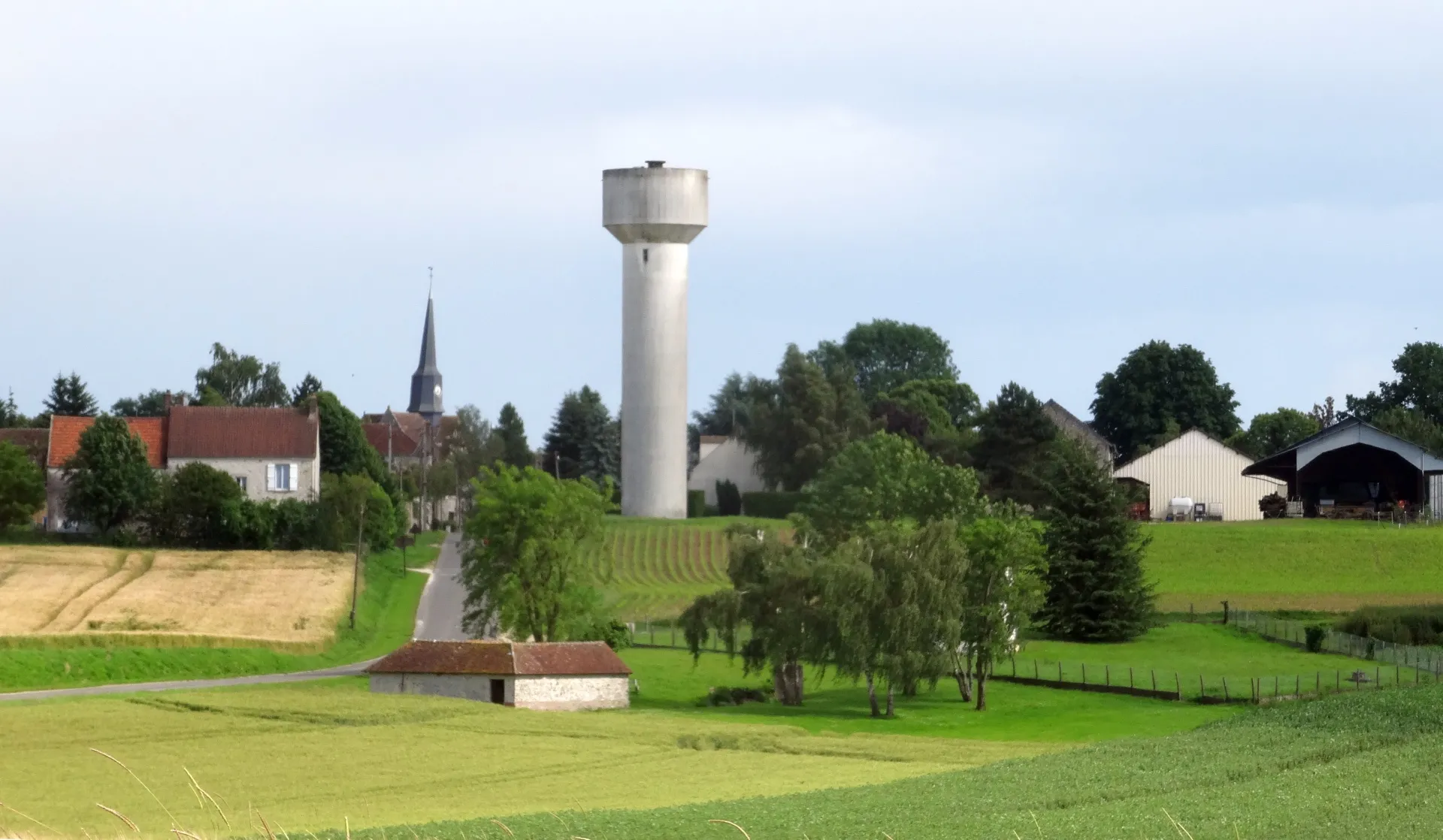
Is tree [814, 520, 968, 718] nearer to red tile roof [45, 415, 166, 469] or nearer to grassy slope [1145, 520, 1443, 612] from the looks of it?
grassy slope [1145, 520, 1443, 612]

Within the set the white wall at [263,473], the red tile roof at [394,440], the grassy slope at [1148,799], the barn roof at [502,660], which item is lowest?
the grassy slope at [1148,799]

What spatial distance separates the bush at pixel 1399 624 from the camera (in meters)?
63.6

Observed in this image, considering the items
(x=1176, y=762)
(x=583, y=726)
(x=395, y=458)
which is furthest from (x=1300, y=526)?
(x=395, y=458)

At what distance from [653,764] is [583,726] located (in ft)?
24.7

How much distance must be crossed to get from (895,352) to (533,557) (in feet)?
332

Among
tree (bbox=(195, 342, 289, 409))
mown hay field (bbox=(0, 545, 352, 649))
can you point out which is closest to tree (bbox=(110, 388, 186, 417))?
tree (bbox=(195, 342, 289, 409))

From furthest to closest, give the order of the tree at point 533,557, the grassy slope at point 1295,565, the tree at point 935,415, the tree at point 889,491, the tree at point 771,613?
the tree at point 935,415
the tree at point 889,491
the grassy slope at point 1295,565
the tree at point 533,557
the tree at point 771,613

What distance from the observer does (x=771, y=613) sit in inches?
2282

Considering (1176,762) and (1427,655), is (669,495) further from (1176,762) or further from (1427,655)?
(1176,762)

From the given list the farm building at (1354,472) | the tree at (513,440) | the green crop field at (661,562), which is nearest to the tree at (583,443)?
the tree at (513,440)

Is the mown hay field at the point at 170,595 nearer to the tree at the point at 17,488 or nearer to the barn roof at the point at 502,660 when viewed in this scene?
the tree at the point at 17,488

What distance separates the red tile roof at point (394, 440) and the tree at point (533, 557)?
67.1 metres

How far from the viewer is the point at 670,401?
10062cm

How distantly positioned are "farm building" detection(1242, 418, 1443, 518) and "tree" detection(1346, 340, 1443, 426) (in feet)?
107
